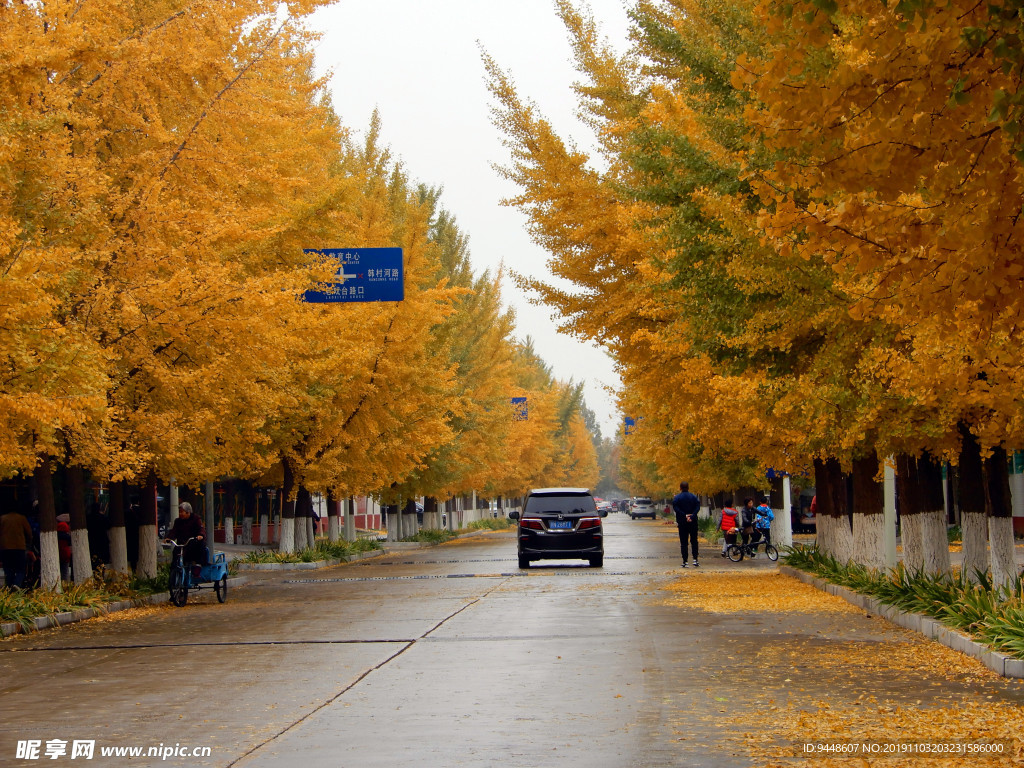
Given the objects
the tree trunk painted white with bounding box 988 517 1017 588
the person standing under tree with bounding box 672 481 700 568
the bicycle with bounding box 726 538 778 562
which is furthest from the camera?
the bicycle with bounding box 726 538 778 562

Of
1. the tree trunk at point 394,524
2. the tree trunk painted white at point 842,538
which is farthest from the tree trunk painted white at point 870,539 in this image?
the tree trunk at point 394,524

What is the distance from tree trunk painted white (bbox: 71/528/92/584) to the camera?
22.4 metres

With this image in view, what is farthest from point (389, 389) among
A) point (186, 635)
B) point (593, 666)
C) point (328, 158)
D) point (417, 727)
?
point (417, 727)

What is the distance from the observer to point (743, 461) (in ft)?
128

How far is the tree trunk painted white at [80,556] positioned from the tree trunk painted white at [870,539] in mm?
13597

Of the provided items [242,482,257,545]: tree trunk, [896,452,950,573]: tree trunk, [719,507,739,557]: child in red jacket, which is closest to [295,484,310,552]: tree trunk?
[242,482,257,545]: tree trunk

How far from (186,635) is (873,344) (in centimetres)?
973

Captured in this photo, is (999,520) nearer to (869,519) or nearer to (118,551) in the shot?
(869,519)

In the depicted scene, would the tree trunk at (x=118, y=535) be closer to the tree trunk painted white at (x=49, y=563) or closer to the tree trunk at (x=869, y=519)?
the tree trunk painted white at (x=49, y=563)

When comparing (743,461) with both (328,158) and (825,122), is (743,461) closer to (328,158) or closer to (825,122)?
(328,158)

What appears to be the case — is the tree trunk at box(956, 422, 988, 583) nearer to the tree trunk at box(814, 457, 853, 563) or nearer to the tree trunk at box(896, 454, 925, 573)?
the tree trunk at box(896, 454, 925, 573)

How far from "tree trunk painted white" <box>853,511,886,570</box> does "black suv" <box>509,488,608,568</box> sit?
319 inches

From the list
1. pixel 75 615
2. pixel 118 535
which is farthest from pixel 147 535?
pixel 75 615

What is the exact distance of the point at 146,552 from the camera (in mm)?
25625
